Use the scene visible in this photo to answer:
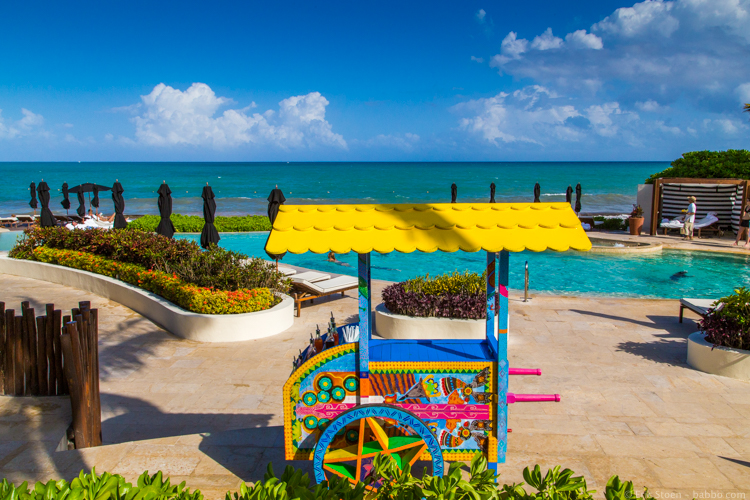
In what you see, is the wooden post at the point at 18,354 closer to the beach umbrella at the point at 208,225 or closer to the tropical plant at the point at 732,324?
the beach umbrella at the point at 208,225

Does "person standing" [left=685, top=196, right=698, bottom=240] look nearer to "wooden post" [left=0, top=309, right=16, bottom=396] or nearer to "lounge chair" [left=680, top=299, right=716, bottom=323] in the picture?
"lounge chair" [left=680, top=299, right=716, bottom=323]

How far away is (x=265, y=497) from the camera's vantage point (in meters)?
2.21

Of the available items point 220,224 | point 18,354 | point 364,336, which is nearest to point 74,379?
point 18,354

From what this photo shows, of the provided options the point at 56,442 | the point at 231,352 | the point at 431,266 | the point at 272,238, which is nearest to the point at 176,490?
the point at 272,238

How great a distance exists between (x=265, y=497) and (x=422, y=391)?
1654mm

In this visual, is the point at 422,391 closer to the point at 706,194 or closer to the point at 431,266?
the point at 431,266

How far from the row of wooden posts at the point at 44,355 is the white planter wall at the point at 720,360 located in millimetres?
6998

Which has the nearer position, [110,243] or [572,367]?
[572,367]

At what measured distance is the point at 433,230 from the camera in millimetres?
3445

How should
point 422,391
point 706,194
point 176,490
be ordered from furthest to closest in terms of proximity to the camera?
point 706,194 → point 422,391 → point 176,490

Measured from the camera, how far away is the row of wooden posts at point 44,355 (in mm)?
4570

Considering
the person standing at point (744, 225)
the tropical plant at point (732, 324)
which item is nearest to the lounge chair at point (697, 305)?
the tropical plant at point (732, 324)

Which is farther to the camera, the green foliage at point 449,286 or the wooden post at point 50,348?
the green foliage at point 449,286

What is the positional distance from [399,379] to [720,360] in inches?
192
